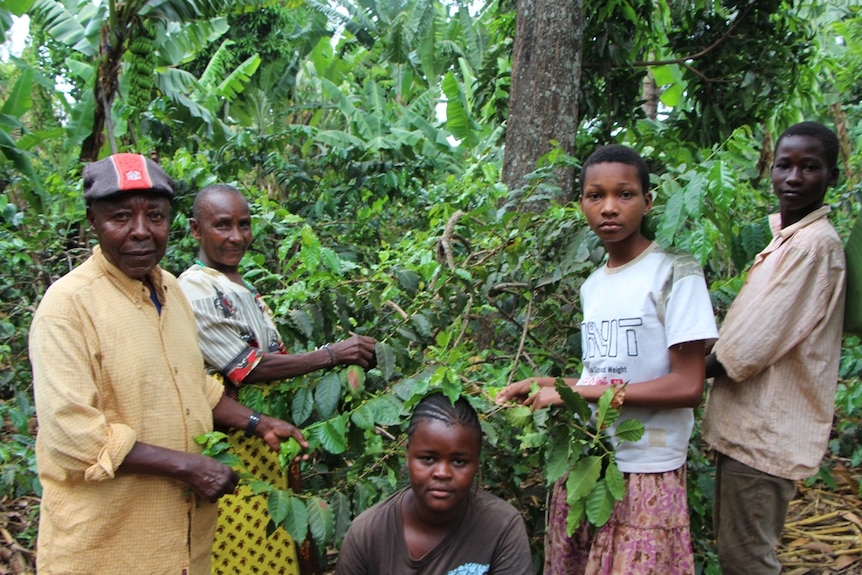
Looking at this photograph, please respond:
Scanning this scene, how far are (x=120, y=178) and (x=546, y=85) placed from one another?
2.66 metres

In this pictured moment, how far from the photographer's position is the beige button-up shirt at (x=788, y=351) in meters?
2.13

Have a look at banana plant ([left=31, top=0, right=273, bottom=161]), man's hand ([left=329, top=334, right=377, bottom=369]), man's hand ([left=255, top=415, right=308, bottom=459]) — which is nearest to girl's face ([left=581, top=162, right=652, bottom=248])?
man's hand ([left=329, top=334, right=377, bottom=369])

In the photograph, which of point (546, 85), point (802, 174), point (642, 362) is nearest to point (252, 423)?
point (642, 362)

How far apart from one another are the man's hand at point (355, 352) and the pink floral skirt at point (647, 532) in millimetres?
846

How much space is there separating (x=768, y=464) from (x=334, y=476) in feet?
4.67

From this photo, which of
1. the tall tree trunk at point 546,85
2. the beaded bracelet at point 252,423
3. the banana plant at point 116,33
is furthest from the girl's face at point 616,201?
the banana plant at point 116,33

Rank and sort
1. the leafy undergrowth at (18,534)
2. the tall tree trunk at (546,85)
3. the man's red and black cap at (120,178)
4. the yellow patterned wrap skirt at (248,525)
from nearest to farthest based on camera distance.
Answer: the man's red and black cap at (120,178) < the yellow patterned wrap skirt at (248,525) < the leafy undergrowth at (18,534) < the tall tree trunk at (546,85)

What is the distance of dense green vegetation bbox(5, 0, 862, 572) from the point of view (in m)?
2.26

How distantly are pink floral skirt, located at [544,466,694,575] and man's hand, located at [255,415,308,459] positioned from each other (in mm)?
885

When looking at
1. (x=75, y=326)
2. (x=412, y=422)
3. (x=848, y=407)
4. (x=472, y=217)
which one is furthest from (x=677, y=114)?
(x=75, y=326)

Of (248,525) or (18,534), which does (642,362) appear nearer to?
(248,525)

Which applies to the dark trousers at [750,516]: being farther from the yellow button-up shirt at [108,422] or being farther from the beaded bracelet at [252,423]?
the yellow button-up shirt at [108,422]

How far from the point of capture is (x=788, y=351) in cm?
216

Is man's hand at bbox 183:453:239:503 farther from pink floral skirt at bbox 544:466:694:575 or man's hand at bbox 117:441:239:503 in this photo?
pink floral skirt at bbox 544:466:694:575
